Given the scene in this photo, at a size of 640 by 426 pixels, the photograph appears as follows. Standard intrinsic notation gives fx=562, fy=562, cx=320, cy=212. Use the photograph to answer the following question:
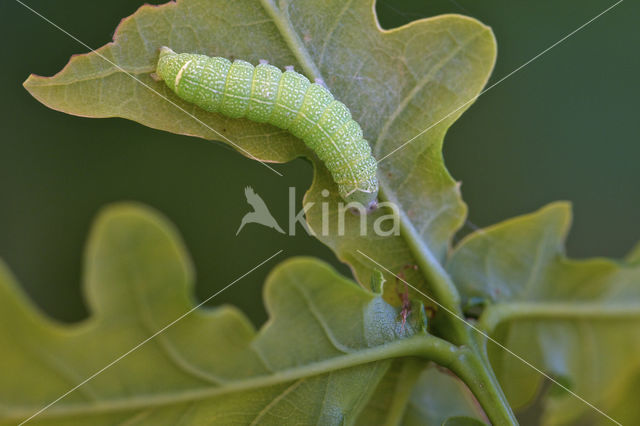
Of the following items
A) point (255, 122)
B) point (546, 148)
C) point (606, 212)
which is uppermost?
point (255, 122)

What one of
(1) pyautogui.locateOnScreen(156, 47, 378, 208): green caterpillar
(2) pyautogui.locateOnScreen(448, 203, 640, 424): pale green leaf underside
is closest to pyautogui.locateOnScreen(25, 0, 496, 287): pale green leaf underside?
(1) pyautogui.locateOnScreen(156, 47, 378, 208): green caterpillar

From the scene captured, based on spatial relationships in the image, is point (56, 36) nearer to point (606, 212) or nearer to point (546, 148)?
point (546, 148)

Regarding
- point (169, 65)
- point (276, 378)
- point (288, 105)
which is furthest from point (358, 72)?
point (276, 378)

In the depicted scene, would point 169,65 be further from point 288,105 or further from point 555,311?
point 555,311

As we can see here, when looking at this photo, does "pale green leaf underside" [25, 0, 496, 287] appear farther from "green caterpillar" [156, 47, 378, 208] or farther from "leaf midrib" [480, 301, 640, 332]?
"leaf midrib" [480, 301, 640, 332]

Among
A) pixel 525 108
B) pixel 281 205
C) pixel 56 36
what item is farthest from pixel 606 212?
pixel 56 36

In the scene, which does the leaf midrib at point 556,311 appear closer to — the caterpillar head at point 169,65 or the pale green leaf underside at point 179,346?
the pale green leaf underside at point 179,346

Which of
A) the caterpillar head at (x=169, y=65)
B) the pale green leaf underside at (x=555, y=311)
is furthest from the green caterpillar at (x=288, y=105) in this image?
the pale green leaf underside at (x=555, y=311)
